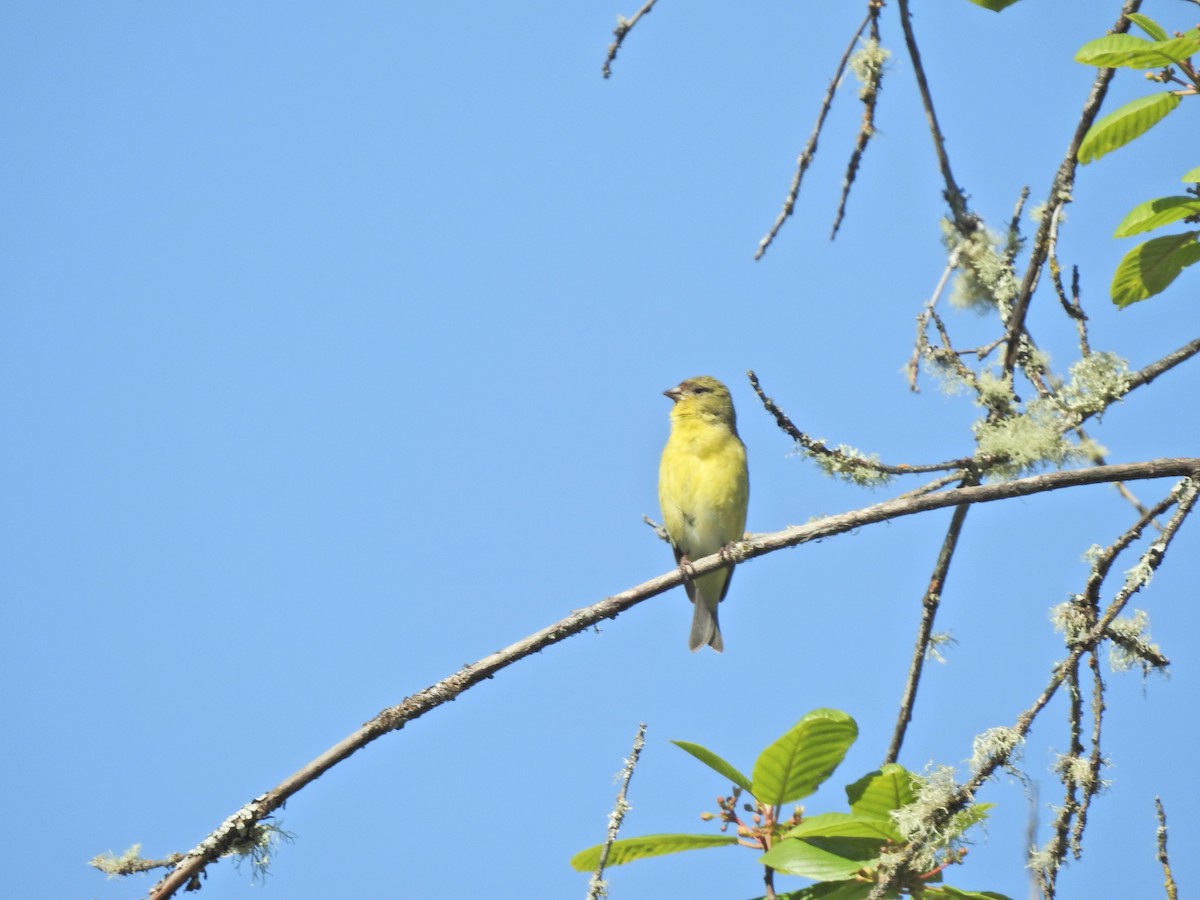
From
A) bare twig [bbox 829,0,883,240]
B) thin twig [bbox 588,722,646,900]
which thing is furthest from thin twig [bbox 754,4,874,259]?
thin twig [bbox 588,722,646,900]

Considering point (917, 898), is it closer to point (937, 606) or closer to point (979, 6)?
point (937, 606)

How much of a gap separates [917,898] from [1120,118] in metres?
1.95

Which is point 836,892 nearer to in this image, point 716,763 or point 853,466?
point 716,763

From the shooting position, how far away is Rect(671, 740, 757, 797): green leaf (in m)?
3.08

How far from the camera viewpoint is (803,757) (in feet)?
10.3

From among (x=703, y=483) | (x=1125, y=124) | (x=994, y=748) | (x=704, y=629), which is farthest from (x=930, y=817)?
(x=704, y=629)

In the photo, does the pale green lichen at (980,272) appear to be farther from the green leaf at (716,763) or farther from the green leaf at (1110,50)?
the green leaf at (716,763)

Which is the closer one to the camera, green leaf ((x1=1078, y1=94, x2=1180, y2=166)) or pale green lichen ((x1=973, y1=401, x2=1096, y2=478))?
green leaf ((x1=1078, y1=94, x2=1180, y2=166))

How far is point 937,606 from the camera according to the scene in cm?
388

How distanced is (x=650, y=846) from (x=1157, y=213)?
2.04 meters

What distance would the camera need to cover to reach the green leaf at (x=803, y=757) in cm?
311

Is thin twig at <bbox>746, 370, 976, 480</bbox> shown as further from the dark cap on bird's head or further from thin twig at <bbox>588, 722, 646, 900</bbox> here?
the dark cap on bird's head

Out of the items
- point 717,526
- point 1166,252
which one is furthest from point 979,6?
point 717,526

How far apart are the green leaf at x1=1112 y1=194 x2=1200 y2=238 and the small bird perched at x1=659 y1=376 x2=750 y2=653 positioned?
365cm
